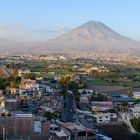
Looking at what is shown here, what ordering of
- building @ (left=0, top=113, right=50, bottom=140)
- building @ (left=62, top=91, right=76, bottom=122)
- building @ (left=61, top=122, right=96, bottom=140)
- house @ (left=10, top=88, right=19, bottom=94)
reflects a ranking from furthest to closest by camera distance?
1. house @ (left=10, top=88, right=19, bottom=94)
2. building @ (left=62, top=91, right=76, bottom=122)
3. building @ (left=61, top=122, right=96, bottom=140)
4. building @ (left=0, top=113, right=50, bottom=140)

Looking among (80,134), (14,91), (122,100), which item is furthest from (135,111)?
(80,134)

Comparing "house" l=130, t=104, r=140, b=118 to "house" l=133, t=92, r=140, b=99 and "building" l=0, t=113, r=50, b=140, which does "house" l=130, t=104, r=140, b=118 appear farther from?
"building" l=0, t=113, r=50, b=140

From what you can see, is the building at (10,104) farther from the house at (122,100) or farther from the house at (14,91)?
the house at (122,100)

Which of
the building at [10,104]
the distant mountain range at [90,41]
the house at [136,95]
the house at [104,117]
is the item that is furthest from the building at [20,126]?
the distant mountain range at [90,41]

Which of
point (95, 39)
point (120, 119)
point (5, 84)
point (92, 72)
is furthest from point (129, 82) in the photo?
point (95, 39)

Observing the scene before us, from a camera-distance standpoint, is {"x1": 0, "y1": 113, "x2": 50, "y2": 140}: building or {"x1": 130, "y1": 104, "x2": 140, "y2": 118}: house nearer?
{"x1": 0, "y1": 113, "x2": 50, "y2": 140}: building

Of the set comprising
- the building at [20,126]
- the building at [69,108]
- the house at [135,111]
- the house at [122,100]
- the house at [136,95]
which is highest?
the building at [20,126]

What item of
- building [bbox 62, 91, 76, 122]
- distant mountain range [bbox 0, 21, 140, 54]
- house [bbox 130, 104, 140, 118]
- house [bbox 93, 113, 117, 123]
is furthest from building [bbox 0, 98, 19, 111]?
distant mountain range [bbox 0, 21, 140, 54]

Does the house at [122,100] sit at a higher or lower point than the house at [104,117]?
lower

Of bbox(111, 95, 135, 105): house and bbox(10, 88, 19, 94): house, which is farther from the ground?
bbox(10, 88, 19, 94): house
